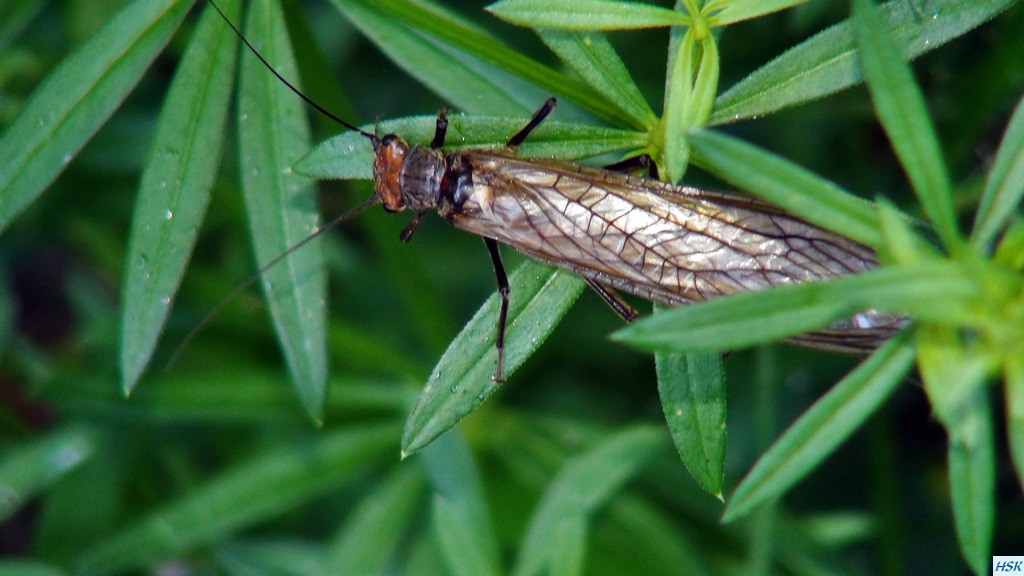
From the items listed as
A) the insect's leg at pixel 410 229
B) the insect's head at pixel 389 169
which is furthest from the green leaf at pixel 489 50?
the insect's leg at pixel 410 229

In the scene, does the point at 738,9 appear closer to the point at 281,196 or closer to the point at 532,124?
the point at 532,124

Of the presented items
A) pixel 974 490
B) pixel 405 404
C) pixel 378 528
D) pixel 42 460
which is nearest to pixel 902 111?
pixel 974 490

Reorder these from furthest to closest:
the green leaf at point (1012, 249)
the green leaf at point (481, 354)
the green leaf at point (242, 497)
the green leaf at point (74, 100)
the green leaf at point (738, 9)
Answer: the green leaf at point (242, 497) < the green leaf at point (74, 100) < the green leaf at point (481, 354) < the green leaf at point (738, 9) < the green leaf at point (1012, 249)

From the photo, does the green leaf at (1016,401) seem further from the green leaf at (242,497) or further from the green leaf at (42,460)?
the green leaf at (42,460)

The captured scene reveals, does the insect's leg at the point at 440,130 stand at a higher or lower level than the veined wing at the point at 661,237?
lower

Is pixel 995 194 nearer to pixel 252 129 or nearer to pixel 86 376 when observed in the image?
pixel 252 129

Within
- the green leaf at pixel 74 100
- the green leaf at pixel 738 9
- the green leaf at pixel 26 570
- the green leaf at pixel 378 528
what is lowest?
the green leaf at pixel 26 570

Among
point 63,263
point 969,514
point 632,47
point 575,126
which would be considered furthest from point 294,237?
point 63,263

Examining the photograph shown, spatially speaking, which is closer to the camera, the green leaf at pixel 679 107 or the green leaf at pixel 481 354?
the green leaf at pixel 679 107

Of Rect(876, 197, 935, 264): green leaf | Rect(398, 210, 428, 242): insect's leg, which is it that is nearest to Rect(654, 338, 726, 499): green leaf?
Rect(876, 197, 935, 264): green leaf
